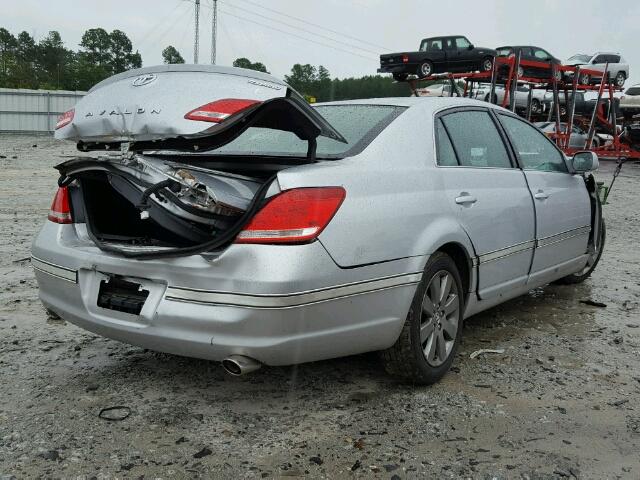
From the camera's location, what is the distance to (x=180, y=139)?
2.90 metres

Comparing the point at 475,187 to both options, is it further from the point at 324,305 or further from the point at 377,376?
the point at 324,305

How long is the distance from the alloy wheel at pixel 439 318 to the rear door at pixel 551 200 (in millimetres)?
1112

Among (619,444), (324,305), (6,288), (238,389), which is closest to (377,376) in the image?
(238,389)

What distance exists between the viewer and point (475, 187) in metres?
3.88

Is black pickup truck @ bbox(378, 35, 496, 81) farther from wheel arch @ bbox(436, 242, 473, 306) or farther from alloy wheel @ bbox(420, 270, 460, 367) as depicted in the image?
alloy wheel @ bbox(420, 270, 460, 367)

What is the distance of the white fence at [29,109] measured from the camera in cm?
3425

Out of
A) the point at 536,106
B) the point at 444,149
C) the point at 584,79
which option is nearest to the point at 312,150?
the point at 444,149

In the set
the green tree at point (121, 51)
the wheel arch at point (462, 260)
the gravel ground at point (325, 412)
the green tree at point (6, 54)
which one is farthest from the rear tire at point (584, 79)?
the green tree at point (121, 51)

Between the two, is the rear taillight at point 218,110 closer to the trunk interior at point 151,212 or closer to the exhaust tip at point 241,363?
the trunk interior at point 151,212

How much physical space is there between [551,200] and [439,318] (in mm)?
1686

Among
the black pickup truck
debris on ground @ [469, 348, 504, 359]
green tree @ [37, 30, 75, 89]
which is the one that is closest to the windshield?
the black pickup truck

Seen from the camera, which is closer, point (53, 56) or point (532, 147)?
point (532, 147)

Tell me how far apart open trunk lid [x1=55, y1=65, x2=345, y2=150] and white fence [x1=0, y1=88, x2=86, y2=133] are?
33.9m

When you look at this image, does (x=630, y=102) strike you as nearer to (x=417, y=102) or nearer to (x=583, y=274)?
(x=583, y=274)
